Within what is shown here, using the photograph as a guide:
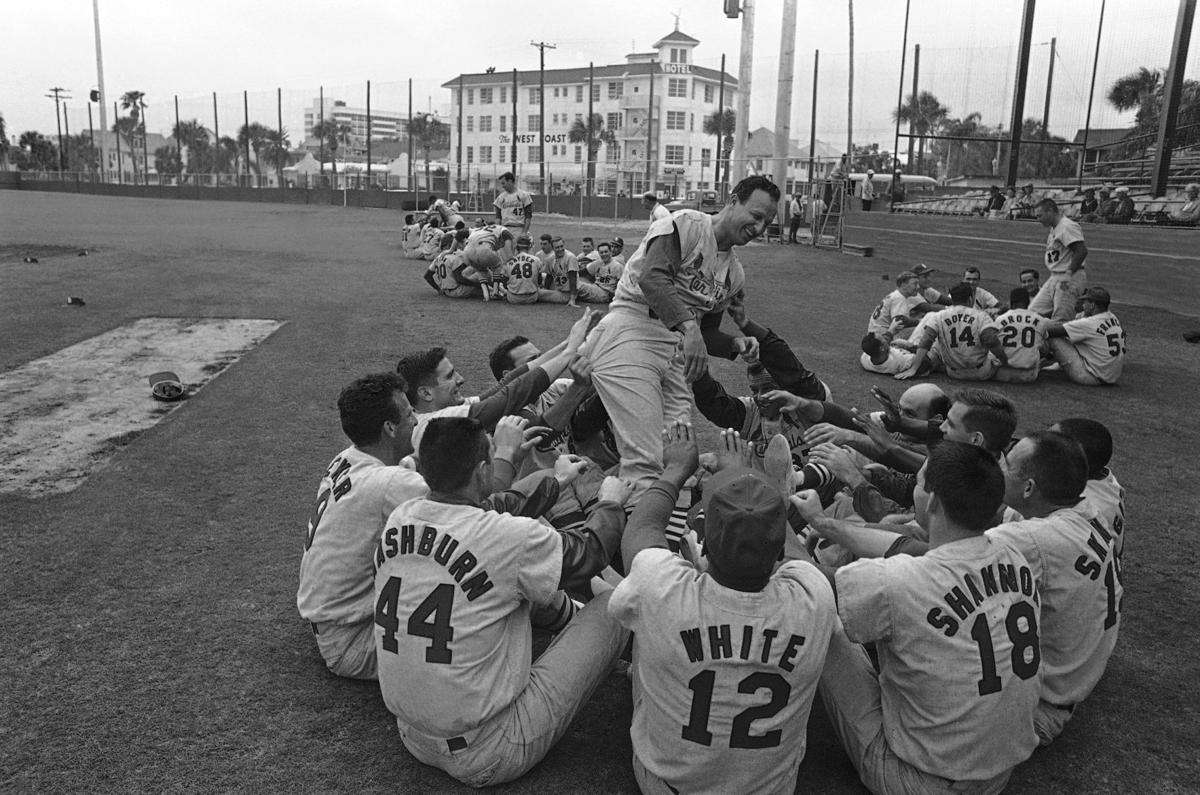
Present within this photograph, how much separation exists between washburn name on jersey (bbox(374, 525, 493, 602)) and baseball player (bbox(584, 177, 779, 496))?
71.4 inches

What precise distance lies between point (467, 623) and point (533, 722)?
0.45 m

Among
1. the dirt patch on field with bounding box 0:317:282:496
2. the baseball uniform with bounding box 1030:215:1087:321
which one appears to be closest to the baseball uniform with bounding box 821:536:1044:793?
the dirt patch on field with bounding box 0:317:282:496

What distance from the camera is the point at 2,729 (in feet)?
11.5

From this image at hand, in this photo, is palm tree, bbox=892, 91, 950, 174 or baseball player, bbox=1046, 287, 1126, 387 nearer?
baseball player, bbox=1046, 287, 1126, 387

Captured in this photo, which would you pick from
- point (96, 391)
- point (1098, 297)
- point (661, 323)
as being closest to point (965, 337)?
point (1098, 297)

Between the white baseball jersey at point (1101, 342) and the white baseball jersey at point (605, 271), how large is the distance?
8300 millimetres

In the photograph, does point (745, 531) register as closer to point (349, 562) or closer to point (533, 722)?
point (533, 722)

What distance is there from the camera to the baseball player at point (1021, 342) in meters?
10.2

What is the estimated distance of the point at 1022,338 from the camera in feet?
33.5

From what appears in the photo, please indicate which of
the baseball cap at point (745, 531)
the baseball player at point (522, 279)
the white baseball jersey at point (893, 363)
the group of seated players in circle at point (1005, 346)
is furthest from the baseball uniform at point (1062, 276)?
the baseball cap at point (745, 531)

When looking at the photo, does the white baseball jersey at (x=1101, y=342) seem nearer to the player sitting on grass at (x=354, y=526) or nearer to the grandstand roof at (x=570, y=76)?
the player sitting on grass at (x=354, y=526)

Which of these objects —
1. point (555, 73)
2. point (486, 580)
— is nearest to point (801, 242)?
point (486, 580)

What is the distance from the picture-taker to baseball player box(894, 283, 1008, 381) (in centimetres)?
1030

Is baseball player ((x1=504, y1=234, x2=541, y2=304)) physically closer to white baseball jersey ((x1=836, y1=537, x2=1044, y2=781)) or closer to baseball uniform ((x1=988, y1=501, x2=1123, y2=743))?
baseball uniform ((x1=988, y1=501, x2=1123, y2=743))
